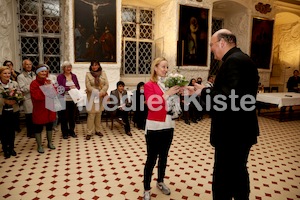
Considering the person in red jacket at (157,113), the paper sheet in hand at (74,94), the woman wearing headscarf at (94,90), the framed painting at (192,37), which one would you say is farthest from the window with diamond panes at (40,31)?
the person in red jacket at (157,113)

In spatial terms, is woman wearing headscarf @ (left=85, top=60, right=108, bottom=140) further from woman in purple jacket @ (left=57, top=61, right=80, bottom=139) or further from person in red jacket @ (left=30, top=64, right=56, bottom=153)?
person in red jacket @ (left=30, top=64, right=56, bottom=153)

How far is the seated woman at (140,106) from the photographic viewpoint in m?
6.75

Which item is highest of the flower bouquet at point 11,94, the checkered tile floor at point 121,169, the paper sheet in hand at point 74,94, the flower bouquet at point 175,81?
the flower bouquet at point 175,81

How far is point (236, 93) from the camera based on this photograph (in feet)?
7.32

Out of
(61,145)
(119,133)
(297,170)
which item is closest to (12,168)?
(61,145)

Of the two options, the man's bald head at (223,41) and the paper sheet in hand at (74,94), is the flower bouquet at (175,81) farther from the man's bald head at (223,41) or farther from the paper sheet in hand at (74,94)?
the paper sheet in hand at (74,94)

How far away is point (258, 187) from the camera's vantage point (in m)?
3.72

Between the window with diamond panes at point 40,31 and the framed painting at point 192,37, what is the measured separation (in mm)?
4916

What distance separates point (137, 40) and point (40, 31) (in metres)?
3.97

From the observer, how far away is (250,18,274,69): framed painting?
37.4 feet

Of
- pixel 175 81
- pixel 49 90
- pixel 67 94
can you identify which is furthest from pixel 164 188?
pixel 67 94

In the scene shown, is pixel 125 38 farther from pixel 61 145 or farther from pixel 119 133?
pixel 61 145

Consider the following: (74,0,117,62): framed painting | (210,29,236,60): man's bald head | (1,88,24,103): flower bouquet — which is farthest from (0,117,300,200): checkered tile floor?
(74,0,117,62): framed painting

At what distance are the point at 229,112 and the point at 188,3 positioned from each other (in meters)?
8.31
